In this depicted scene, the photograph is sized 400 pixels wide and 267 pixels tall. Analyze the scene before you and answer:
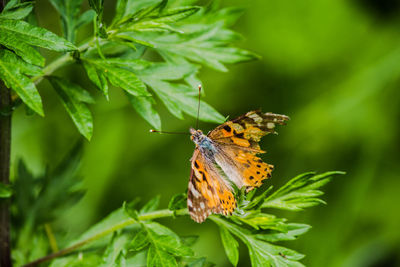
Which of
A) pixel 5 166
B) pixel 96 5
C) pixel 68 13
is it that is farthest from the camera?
pixel 68 13

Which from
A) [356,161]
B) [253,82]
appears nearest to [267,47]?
[253,82]

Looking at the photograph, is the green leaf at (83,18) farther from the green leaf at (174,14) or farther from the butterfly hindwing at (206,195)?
the butterfly hindwing at (206,195)

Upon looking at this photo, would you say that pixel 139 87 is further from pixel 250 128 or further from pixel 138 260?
pixel 138 260

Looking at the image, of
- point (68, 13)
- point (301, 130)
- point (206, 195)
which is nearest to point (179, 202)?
point (206, 195)

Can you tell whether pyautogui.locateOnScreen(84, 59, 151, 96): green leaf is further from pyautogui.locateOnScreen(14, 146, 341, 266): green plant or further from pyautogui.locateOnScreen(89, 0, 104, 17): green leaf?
pyautogui.locateOnScreen(14, 146, 341, 266): green plant

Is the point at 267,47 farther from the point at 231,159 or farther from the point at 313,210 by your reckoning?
the point at 231,159

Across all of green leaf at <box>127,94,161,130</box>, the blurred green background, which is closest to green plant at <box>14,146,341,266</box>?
green leaf at <box>127,94,161,130</box>

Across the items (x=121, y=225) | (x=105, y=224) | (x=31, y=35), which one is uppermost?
(x=31, y=35)
